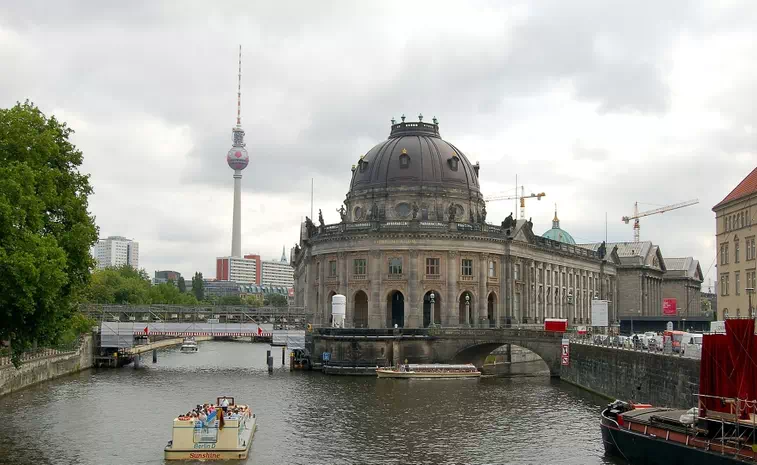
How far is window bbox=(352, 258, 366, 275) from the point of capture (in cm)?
11144

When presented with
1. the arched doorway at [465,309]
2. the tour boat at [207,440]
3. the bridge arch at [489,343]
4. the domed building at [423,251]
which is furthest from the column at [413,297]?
the tour boat at [207,440]

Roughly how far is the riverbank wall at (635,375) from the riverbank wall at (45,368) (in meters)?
50.4

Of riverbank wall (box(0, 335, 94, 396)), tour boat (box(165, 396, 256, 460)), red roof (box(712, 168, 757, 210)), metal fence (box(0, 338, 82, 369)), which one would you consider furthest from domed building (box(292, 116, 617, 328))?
tour boat (box(165, 396, 256, 460))

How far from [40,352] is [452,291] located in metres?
49.9

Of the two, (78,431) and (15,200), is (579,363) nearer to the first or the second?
(78,431)

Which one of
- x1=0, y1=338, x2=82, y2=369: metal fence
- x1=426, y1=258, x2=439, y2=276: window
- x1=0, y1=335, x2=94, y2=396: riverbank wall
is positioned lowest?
x1=0, y1=335, x2=94, y2=396: riverbank wall

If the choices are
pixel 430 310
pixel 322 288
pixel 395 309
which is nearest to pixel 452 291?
pixel 430 310

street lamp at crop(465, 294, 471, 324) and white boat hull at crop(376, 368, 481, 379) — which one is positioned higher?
street lamp at crop(465, 294, 471, 324)

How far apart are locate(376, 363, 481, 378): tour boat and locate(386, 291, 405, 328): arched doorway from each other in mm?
19957

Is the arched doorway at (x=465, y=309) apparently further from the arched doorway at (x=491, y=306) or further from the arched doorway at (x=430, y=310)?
the arched doorway at (x=491, y=306)

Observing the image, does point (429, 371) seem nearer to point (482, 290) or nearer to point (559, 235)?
point (482, 290)

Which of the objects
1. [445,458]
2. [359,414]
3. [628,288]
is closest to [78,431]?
[359,414]

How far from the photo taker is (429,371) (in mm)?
92375

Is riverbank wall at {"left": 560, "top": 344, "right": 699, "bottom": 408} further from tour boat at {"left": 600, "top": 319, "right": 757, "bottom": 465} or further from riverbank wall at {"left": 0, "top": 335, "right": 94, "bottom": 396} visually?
riverbank wall at {"left": 0, "top": 335, "right": 94, "bottom": 396}
